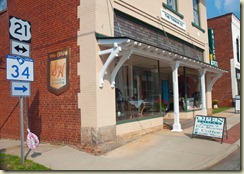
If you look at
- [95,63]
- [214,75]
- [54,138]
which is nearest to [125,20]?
[95,63]

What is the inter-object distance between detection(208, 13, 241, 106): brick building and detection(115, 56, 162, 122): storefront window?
13.1 metres

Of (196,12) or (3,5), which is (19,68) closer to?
(3,5)

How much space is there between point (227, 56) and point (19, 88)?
20078 mm

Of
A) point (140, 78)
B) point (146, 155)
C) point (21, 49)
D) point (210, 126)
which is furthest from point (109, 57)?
point (210, 126)

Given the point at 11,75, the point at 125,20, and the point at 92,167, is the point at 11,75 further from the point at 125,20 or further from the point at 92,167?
the point at 125,20

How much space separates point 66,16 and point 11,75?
318 centimetres

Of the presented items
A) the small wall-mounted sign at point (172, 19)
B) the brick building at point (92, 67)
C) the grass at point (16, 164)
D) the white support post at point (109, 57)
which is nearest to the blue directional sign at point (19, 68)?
the brick building at point (92, 67)

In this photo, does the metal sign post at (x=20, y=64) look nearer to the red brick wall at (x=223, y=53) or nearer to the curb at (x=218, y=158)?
the curb at (x=218, y=158)

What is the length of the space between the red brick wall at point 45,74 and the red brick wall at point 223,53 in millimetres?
17624

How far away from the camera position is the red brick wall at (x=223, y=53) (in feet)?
72.3

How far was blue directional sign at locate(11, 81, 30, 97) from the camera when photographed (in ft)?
20.1

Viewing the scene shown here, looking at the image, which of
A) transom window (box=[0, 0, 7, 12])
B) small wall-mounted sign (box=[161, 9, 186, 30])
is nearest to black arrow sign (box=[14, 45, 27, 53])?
transom window (box=[0, 0, 7, 12])

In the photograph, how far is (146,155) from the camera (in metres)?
6.76

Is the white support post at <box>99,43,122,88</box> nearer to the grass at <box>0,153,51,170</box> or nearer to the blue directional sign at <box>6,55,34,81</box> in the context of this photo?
the blue directional sign at <box>6,55,34,81</box>
